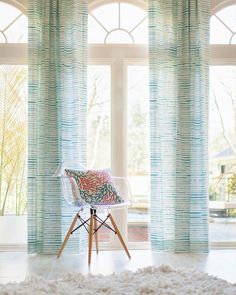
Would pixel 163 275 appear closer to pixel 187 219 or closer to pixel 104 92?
pixel 187 219

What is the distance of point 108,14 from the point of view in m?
3.99

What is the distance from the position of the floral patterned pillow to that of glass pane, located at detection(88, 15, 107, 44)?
4.34 feet

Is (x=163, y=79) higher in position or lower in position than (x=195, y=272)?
higher

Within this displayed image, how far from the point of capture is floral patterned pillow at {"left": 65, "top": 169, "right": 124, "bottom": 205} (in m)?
3.36

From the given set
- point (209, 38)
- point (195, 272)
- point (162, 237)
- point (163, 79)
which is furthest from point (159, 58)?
point (195, 272)

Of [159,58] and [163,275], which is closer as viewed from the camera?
[163,275]

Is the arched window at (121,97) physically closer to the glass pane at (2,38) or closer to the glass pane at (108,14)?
the glass pane at (108,14)

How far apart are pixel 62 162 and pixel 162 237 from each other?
1125mm

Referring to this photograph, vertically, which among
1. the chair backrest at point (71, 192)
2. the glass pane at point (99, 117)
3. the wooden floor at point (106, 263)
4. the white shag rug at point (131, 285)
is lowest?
the wooden floor at point (106, 263)

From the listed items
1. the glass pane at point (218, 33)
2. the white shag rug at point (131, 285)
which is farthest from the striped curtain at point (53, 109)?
the glass pane at point (218, 33)

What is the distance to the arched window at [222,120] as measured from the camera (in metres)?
3.98

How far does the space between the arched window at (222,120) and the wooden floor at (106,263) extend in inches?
19.1

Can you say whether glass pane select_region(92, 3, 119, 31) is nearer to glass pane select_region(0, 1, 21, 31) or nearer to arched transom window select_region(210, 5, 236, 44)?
glass pane select_region(0, 1, 21, 31)

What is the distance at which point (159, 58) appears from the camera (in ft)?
12.3
